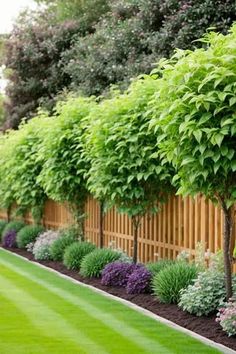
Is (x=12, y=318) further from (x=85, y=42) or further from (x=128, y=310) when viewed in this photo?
(x=85, y=42)

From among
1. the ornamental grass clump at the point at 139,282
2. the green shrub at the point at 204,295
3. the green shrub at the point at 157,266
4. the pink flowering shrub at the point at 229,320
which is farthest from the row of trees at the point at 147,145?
the ornamental grass clump at the point at 139,282

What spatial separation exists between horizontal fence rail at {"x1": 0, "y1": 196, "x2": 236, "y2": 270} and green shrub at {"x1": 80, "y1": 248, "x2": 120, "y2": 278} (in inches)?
29.5

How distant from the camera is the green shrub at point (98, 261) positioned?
13125 mm

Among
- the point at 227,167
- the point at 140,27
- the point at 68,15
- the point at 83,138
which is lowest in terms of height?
the point at 227,167

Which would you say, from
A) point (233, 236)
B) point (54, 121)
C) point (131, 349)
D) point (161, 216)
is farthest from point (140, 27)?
point (131, 349)

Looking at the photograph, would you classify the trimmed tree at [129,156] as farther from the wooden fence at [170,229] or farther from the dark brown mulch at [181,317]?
the dark brown mulch at [181,317]

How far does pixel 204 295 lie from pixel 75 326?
158cm

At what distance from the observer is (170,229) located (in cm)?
1268

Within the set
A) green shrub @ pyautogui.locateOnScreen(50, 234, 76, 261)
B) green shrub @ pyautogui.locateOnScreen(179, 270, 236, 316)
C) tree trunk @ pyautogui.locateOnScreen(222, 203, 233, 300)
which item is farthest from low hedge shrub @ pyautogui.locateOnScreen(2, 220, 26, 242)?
tree trunk @ pyautogui.locateOnScreen(222, 203, 233, 300)

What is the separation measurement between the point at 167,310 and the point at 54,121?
702 centimetres

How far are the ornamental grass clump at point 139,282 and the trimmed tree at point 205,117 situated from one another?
2893 mm

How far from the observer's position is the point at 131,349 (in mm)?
7629

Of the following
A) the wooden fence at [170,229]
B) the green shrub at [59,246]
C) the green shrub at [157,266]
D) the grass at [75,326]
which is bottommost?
the grass at [75,326]

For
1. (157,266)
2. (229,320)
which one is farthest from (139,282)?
(229,320)
